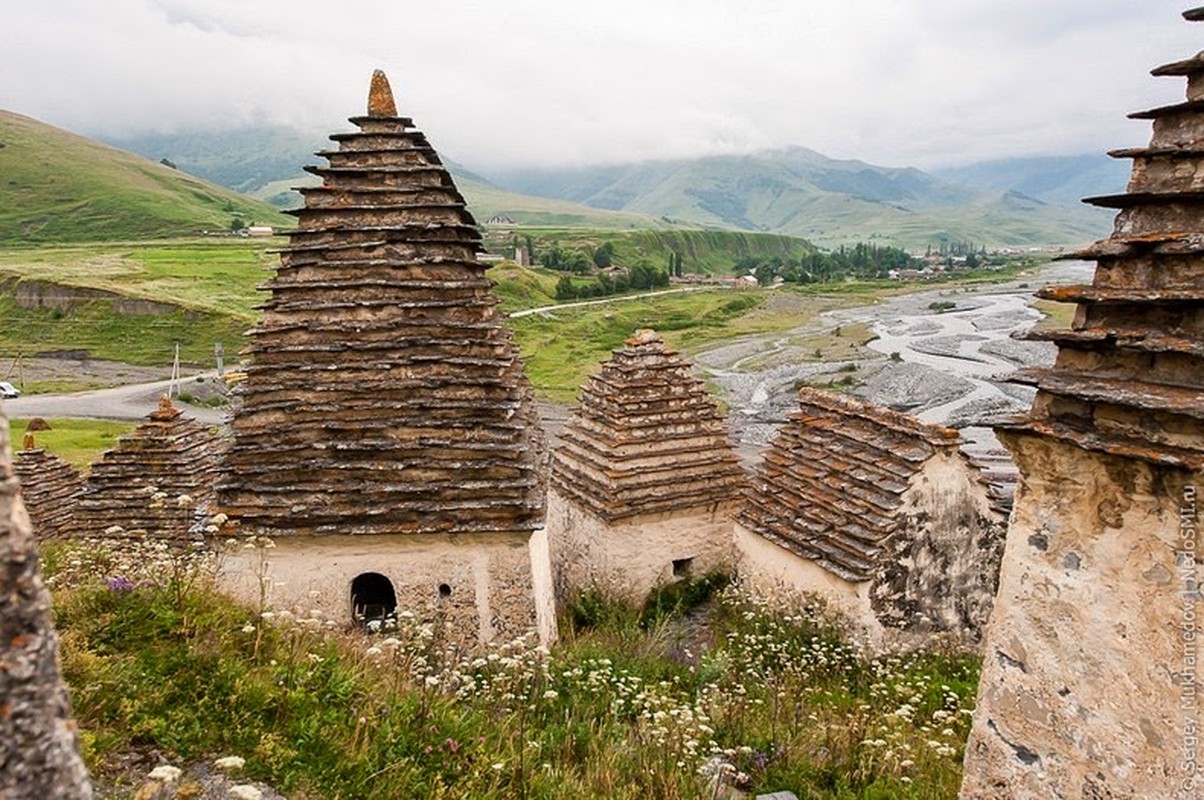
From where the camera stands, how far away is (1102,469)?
550 cm

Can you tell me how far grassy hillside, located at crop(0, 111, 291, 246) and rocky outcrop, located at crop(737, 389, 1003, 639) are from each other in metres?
142

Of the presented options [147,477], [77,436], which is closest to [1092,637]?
[147,477]

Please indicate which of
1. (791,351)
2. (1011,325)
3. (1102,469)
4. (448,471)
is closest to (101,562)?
(448,471)

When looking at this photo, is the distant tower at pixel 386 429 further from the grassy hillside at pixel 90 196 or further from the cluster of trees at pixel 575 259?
the grassy hillside at pixel 90 196

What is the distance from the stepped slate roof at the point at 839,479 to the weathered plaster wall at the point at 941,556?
24cm

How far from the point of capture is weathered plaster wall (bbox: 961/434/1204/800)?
5.20 m

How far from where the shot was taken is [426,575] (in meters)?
10.7

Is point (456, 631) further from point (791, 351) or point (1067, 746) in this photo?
point (791, 351)

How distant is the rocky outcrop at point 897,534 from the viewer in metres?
12.7

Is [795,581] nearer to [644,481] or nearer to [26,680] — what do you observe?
[644,481]

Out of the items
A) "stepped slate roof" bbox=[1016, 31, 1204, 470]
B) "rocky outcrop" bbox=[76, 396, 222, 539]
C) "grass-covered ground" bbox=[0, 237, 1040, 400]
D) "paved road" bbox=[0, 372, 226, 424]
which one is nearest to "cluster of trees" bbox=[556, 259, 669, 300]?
"grass-covered ground" bbox=[0, 237, 1040, 400]

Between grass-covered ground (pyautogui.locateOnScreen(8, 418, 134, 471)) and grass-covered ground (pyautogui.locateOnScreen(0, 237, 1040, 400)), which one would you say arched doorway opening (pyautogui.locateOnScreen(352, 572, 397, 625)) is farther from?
grass-covered ground (pyautogui.locateOnScreen(0, 237, 1040, 400))

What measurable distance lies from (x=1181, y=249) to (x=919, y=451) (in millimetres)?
7957

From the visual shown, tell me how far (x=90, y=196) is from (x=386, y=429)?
16677cm
